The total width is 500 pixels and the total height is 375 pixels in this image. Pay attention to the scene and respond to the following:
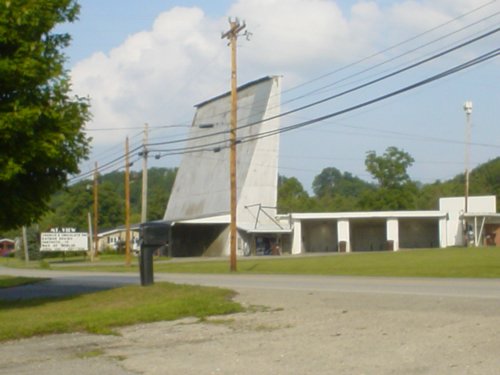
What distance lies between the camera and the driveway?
11.6 m

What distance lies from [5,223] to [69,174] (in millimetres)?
2007

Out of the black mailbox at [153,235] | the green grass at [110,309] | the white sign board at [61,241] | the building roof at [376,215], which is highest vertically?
the building roof at [376,215]

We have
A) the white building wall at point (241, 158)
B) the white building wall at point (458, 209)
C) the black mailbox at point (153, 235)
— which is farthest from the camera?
the white building wall at point (458, 209)

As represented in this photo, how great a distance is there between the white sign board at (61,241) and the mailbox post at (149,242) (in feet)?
184

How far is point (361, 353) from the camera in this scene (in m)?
12.3

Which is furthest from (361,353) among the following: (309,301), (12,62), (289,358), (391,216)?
(391,216)

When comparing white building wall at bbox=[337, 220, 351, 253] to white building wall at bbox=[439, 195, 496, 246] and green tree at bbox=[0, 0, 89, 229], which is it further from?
green tree at bbox=[0, 0, 89, 229]

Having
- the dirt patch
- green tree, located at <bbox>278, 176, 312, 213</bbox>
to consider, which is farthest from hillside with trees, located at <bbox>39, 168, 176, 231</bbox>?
the dirt patch

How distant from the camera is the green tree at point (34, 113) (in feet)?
65.0

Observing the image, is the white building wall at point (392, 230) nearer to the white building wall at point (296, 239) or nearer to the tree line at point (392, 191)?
the white building wall at point (296, 239)

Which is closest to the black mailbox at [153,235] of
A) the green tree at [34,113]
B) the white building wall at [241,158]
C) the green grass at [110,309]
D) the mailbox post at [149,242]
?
the mailbox post at [149,242]

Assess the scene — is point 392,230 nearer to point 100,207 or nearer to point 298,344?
point 100,207

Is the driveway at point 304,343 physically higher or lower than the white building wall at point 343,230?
lower

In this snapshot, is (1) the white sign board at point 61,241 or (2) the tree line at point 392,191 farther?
(2) the tree line at point 392,191
